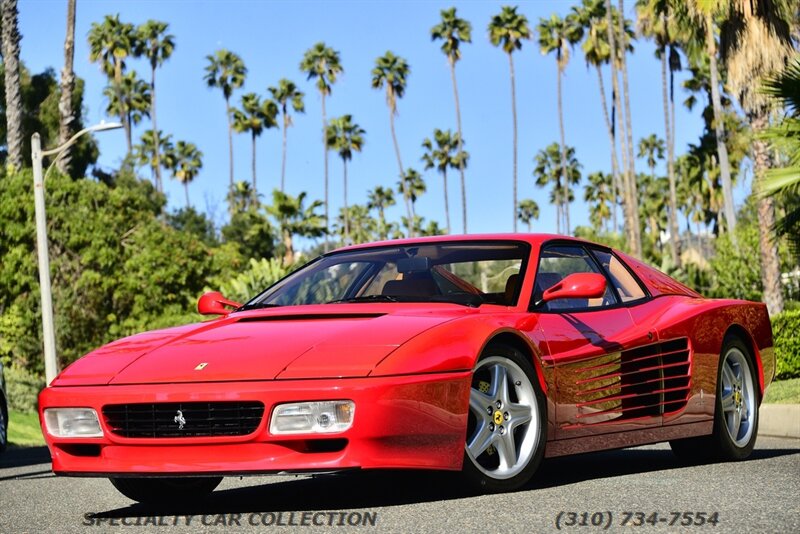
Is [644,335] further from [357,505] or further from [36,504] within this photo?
[36,504]

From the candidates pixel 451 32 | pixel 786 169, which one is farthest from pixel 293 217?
pixel 786 169

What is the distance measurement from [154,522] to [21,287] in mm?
35900

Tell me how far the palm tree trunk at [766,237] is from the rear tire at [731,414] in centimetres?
1710

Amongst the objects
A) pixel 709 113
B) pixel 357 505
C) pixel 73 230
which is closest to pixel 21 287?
pixel 73 230

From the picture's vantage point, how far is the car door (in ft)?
21.1

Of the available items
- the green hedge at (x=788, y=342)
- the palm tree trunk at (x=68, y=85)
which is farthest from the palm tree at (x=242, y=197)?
the green hedge at (x=788, y=342)

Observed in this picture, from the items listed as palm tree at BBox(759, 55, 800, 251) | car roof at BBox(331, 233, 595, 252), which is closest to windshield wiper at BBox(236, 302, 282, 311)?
car roof at BBox(331, 233, 595, 252)

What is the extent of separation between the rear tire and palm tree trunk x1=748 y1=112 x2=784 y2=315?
56.1ft

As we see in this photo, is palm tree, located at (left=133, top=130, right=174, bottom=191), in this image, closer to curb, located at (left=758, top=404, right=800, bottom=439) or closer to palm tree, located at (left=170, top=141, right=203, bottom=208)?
palm tree, located at (left=170, top=141, right=203, bottom=208)

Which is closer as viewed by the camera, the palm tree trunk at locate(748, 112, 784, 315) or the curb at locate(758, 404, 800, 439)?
the curb at locate(758, 404, 800, 439)

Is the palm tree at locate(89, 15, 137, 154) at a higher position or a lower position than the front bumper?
higher

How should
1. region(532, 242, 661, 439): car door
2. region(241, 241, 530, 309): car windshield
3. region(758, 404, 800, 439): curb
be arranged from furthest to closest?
region(758, 404, 800, 439): curb < region(241, 241, 530, 309): car windshield < region(532, 242, 661, 439): car door

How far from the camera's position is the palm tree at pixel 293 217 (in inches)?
2406

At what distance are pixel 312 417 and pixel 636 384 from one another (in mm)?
2472
